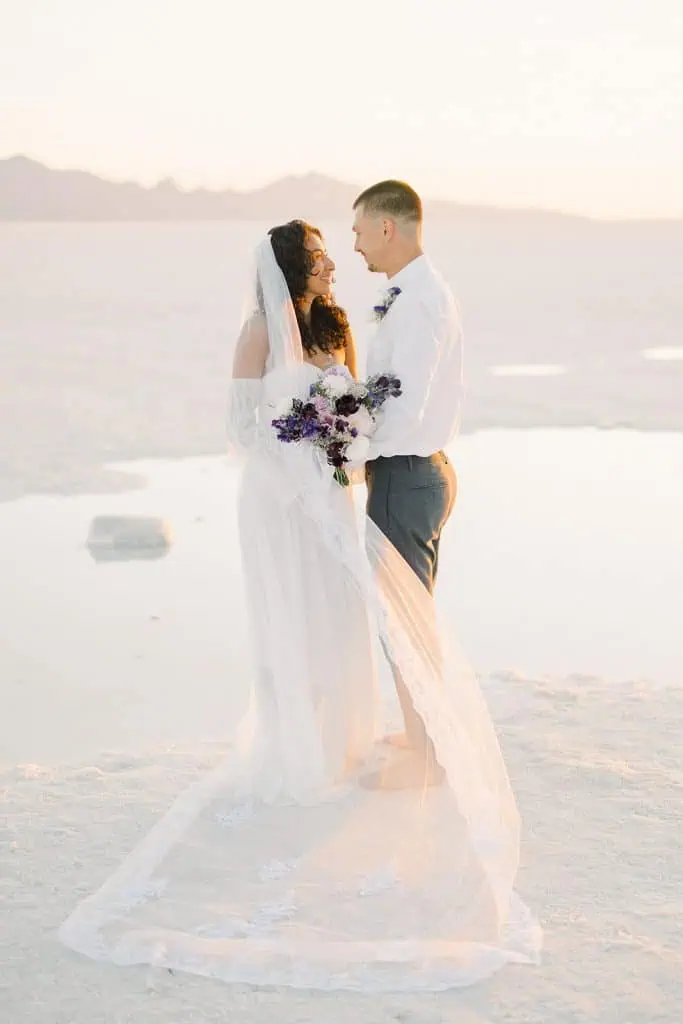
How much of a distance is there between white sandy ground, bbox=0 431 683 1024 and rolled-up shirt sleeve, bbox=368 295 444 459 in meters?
1.45

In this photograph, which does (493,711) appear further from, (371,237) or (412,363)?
(371,237)

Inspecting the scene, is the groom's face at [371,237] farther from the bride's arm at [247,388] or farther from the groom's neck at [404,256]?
the bride's arm at [247,388]

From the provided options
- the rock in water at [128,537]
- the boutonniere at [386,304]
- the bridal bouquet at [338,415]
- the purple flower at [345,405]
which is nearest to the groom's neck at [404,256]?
the boutonniere at [386,304]

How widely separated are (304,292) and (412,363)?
0.47 m

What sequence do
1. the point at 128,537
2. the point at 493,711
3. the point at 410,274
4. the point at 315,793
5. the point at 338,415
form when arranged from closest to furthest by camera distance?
1. the point at 338,415
2. the point at 410,274
3. the point at 315,793
4. the point at 493,711
5. the point at 128,537

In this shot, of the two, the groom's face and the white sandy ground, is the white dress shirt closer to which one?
the groom's face

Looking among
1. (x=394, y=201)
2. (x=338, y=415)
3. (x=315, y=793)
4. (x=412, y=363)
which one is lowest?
(x=315, y=793)

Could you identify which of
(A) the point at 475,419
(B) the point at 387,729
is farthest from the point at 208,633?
(A) the point at 475,419

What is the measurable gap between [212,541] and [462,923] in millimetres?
5405

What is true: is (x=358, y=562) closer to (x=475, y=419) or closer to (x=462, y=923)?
(x=462, y=923)

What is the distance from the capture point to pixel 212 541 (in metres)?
8.84

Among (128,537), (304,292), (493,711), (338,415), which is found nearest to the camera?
(338,415)

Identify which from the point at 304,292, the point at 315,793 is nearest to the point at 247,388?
the point at 304,292

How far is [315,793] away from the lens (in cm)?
445
